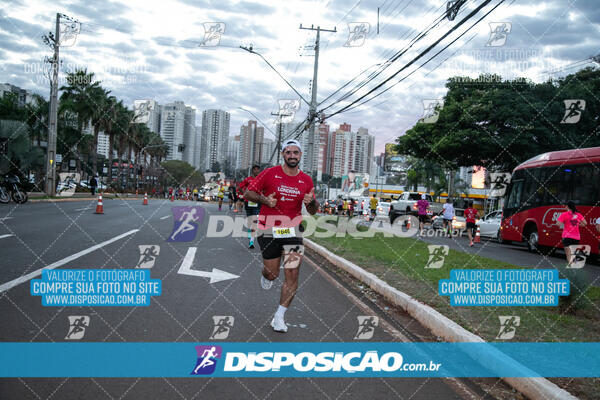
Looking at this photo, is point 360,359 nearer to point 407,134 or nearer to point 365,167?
point 407,134

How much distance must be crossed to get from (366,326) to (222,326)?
5.32ft

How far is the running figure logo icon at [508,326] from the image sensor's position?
5.17 meters

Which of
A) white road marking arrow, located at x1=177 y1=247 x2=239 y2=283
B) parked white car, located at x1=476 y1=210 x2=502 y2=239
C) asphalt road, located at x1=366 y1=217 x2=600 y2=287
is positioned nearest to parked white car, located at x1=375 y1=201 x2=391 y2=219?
parked white car, located at x1=476 y1=210 x2=502 y2=239

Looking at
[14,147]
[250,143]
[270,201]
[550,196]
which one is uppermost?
[250,143]

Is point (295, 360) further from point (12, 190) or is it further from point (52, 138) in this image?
point (52, 138)

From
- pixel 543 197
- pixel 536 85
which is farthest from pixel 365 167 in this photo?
pixel 543 197

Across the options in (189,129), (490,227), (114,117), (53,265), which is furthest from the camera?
(189,129)

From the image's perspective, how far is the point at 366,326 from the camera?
221 inches

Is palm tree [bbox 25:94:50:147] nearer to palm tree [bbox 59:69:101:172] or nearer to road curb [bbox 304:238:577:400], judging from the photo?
palm tree [bbox 59:69:101:172]

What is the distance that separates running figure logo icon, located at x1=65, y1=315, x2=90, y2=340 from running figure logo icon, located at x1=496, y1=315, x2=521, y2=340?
13.3ft

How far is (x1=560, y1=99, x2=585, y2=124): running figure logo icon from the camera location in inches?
1023

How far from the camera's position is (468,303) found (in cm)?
676

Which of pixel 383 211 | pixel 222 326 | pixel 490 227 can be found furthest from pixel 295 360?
pixel 383 211

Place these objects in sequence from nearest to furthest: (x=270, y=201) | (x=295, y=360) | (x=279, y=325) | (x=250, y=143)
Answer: (x=295, y=360) → (x=279, y=325) → (x=270, y=201) → (x=250, y=143)
